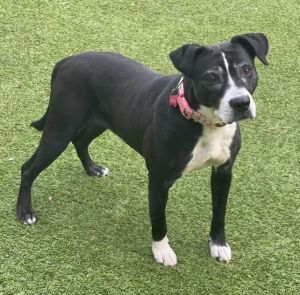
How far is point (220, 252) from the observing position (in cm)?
345

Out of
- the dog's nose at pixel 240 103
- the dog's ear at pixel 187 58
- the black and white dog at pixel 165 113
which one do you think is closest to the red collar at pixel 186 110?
the black and white dog at pixel 165 113

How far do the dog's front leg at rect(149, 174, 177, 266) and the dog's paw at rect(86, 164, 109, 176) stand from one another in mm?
959

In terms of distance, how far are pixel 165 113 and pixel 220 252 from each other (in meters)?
0.99

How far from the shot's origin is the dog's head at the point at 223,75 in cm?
267

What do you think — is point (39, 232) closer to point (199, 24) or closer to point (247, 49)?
point (247, 49)

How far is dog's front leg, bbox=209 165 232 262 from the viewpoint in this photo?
331 cm

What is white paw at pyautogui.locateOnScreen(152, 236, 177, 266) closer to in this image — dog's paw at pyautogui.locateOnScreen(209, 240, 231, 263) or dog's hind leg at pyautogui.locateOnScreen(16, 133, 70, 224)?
dog's paw at pyautogui.locateOnScreen(209, 240, 231, 263)

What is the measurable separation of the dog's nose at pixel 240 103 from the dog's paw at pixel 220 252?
1.12m

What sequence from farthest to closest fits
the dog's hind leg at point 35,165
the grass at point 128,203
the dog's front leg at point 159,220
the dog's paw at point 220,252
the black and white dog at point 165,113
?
1. the dog's hind leg at point 35,165
2. the dog's paw at point 220,252
3. the grass at point 128,203
4. the dog's front leg at point 159,220
5. the black and white dog at point 165,113

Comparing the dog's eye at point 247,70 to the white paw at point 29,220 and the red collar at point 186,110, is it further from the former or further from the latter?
the white paw at point 29,220

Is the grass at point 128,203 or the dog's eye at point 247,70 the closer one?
the dog's eye at point 247,70

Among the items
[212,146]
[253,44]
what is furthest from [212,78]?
[212,146]

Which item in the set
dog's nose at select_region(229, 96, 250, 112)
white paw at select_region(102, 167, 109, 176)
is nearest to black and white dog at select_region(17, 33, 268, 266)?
dog's nose at select_region(229, 96, 250, 112)

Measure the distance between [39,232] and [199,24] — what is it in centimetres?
381
